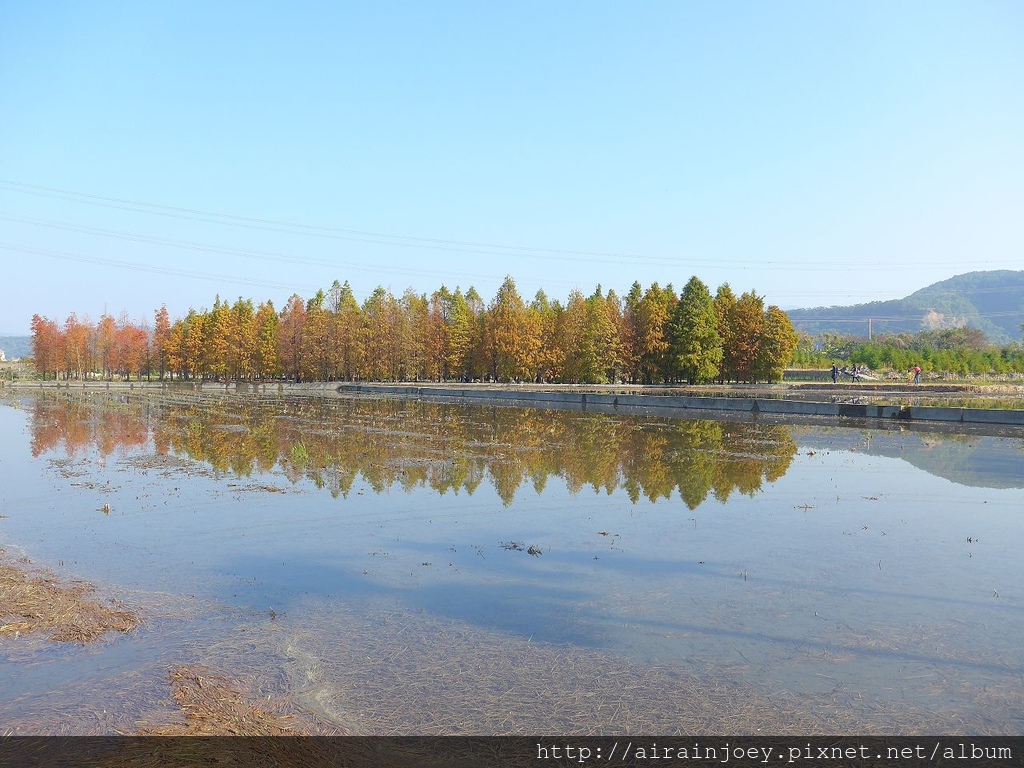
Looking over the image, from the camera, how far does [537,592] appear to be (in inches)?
290

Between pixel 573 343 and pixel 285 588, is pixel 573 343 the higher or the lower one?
the higher one

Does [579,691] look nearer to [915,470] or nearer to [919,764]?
[919,764]

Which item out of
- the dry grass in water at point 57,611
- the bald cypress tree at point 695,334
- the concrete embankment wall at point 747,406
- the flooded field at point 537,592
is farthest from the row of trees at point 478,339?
the dry grass in water at point 57,611

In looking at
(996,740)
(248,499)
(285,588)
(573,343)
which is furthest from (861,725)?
(573,343)

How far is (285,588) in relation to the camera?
746 cm

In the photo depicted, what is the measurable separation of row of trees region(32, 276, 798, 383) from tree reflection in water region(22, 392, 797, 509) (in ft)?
98.1

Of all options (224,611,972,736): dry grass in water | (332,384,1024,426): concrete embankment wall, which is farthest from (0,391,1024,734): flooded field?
(332,384,1024,426): concrete embankment wall

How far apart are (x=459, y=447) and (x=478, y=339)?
51875 millimetres

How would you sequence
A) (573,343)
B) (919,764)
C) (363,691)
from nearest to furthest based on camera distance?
1. (919,764)
2. (363,691)
3. (573,343)

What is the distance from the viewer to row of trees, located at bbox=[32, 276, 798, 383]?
6159cm

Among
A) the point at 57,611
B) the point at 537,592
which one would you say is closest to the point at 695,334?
the point at 537,592

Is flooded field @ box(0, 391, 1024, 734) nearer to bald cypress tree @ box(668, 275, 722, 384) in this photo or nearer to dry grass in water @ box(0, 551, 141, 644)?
dry grass in water @ box(0, 551, 141, 644)

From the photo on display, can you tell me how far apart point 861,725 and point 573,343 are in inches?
2360

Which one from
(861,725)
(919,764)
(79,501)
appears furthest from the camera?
(79,501)
